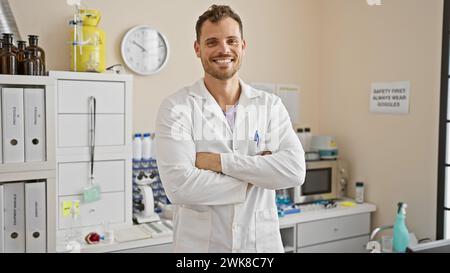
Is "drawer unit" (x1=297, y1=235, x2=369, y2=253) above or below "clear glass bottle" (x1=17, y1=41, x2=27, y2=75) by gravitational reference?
below

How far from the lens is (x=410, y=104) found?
8.51 ft

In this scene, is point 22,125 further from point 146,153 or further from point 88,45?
point 146,153

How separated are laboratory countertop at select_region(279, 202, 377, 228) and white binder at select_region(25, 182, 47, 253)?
1350 mm

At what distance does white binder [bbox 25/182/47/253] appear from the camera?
64.6 inches

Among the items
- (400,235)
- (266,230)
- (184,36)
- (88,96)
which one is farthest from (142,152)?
(400,235)

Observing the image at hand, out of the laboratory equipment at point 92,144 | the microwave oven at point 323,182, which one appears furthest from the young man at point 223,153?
the microwave oven at point 323,182

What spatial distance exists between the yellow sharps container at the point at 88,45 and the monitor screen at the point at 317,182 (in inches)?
60.7

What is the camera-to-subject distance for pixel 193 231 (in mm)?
1374

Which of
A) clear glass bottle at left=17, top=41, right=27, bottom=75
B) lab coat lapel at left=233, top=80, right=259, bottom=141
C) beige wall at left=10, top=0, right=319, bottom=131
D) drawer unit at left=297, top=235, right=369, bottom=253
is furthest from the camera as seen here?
drawer unit at left=297, top=235, right=369, bottom=253

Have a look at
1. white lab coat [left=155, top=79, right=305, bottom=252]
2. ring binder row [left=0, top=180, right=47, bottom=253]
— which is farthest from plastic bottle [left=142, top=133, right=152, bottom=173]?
white lab coat [left=155, top=79, right=305, bottom=252]

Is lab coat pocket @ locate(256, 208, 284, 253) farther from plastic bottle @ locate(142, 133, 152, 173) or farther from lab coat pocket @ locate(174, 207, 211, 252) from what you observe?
plastic bottle @ locate(142, 133, 152, 173)
